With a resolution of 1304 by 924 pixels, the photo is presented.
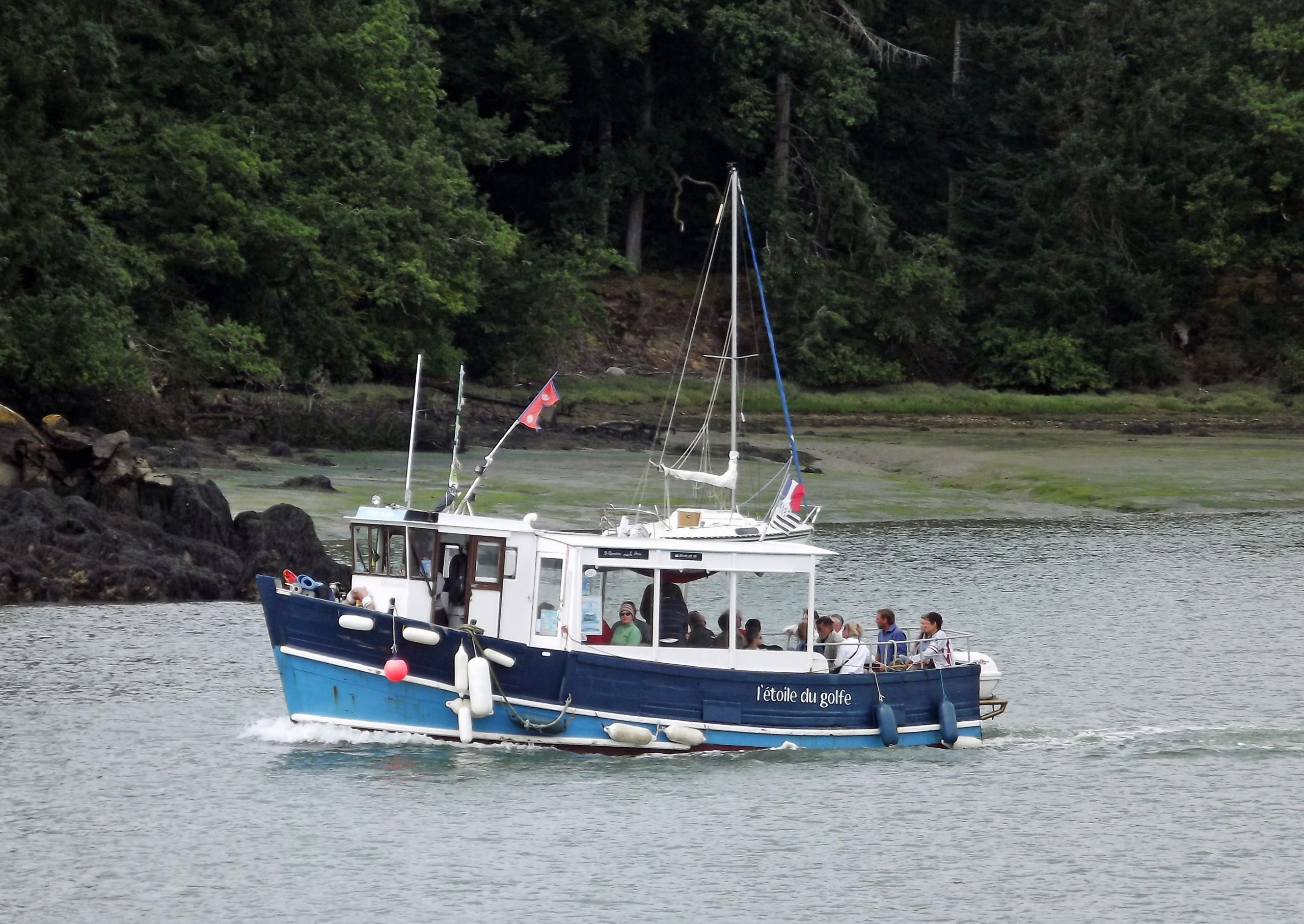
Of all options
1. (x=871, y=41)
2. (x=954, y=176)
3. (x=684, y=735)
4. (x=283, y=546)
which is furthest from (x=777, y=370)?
(x=954, y=176)

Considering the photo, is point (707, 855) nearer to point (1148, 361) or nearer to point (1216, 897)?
point (1216, 897)

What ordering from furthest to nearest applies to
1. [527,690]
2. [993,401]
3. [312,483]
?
[993,401] < [312,483] < [527,690]

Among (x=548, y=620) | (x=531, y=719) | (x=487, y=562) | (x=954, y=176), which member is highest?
(x=954, y=176)

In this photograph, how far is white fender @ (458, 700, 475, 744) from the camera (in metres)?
19.3

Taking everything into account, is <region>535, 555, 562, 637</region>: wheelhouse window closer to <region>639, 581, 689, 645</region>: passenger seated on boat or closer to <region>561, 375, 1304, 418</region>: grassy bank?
<region>639, 581, 689, 645</region>: passenger seated on boat

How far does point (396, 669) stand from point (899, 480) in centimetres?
3009

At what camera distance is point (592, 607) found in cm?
1995

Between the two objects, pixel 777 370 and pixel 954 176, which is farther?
pixel 954 176

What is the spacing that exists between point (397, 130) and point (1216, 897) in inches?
1709

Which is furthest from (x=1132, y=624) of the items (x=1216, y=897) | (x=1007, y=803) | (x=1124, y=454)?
(x=1124, y=454)

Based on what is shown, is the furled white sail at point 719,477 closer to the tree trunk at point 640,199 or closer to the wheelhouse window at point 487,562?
the wheelhouse window at point 487,562

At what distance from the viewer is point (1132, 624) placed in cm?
3044

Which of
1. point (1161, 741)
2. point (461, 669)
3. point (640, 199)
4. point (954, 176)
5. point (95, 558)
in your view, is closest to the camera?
point (461, 669)

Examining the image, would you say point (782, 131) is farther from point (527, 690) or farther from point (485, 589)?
point (527, 690)
